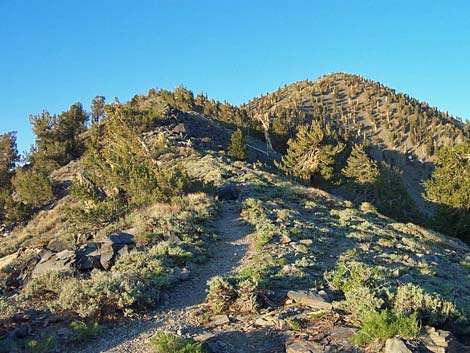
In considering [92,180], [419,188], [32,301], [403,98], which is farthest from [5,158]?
[403,98]

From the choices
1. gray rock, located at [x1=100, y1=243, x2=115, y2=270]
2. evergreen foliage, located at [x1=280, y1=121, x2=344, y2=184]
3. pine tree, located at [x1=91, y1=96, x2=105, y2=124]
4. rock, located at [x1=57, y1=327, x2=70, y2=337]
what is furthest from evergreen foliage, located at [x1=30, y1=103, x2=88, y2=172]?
rock, located at [x1=57, y1=327, x2=70, y2=337]

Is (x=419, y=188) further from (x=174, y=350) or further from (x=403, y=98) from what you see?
(x=174, y=350)

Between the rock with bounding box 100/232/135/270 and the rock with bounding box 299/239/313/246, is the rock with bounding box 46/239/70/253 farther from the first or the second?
the rock with bounding box 299/239/313/246

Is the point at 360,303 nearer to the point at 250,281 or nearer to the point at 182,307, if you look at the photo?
the point at 250,281

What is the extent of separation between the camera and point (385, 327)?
21.4ft

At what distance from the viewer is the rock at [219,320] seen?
7.91 meters

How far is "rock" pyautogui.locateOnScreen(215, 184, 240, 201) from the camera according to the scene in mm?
20766

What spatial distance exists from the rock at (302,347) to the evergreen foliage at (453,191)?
24.0 metres

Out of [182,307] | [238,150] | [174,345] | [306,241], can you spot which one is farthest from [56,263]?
[238,150]

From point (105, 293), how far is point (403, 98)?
9909 cm

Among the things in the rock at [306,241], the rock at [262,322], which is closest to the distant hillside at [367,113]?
the rock at [306,241]

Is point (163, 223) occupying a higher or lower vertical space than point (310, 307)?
higher

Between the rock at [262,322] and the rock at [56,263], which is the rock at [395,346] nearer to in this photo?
the rock at [262,322]

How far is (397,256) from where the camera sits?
44.0 ft
